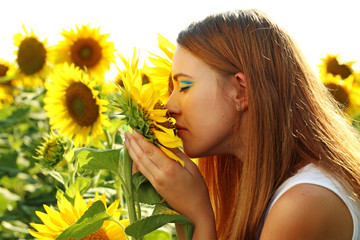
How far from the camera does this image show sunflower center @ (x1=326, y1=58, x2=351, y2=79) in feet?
9.95

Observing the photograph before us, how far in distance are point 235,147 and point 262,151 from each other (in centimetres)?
10

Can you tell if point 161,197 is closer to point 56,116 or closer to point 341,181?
point 341,181

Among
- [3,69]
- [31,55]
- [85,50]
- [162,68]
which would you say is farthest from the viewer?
[3,69]

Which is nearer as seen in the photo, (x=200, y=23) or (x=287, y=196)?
(x=287, y=196)

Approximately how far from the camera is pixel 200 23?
4.35 feet

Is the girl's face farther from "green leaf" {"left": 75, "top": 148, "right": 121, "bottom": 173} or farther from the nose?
"green leaf" {"left": 75, "top": 148, "right": 121, "bottom": 173}

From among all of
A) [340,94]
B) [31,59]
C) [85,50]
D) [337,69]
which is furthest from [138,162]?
[337,69]

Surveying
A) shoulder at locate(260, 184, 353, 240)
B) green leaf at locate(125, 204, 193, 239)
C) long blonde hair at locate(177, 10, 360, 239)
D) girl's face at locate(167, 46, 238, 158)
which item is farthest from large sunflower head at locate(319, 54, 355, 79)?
green leaf at locate(125, 204, 193, 239)

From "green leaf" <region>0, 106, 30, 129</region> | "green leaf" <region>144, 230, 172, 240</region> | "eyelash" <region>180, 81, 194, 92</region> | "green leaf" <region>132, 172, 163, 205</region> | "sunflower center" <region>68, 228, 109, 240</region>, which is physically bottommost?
"green leaf" <region>0, 106, 30, 129</region>

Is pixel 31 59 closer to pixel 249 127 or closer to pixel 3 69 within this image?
pixel 3 69

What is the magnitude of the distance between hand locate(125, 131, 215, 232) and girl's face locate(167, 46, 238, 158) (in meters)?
0.06

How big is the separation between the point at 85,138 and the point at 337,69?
1759 millimetres

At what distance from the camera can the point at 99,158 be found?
106 centimetres

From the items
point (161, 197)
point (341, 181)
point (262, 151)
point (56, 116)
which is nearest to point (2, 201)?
point (56, 116)
